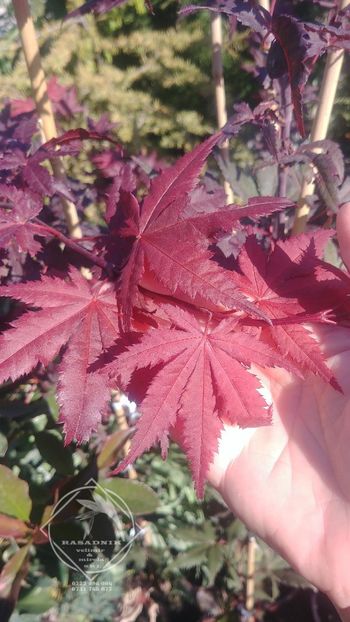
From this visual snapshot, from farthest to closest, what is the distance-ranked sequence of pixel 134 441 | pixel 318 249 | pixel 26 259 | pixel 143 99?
pixel 143 99 → pixel 26 259 → pixel 318 249 → pixel 134 441

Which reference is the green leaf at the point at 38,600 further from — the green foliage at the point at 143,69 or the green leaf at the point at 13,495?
the green foliage at the point at 143,69

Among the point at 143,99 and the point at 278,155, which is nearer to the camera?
the point at 278,155

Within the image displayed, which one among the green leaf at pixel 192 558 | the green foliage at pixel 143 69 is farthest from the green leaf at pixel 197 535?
the green foliage at pixel 143 69

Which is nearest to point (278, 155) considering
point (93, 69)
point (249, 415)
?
point (249, 415)

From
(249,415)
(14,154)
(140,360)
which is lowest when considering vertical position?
(249,415)

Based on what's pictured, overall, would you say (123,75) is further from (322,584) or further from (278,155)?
(322,584)

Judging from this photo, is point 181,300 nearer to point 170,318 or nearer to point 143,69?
point 170,318

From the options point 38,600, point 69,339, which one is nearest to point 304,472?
point 69,339
